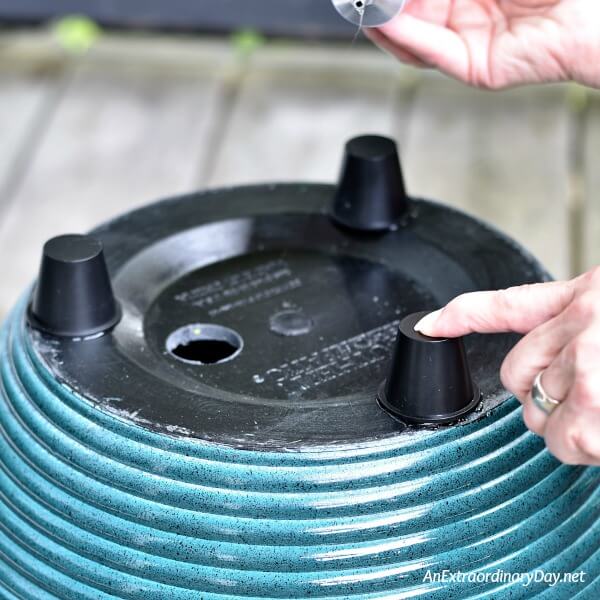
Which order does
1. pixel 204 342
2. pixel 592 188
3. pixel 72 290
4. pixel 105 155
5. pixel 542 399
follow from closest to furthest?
pixel 542 399
pixel 72 290
pixel 204 342
pixel 592 188
pixel 105 155

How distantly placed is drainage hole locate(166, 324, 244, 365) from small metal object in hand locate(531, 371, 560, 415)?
0.34m

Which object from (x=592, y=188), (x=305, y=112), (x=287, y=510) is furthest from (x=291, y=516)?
(x=305, y=112)

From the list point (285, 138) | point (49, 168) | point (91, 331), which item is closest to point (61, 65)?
point (49, 168)

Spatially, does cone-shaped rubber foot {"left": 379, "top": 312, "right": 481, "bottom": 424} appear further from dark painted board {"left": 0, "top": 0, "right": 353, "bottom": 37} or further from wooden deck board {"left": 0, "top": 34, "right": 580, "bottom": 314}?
dark painted board {"left": 0, "top": 0, "right": 353, "bottom": 37}

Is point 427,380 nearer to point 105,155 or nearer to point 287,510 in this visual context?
point 287,510

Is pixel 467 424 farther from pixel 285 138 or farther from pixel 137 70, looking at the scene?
pixel 137 70

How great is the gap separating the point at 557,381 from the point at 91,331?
42 centimetres

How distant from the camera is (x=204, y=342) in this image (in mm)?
1110

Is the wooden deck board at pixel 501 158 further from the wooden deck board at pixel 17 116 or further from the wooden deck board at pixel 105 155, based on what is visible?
the wooden deck board at pixel 17 116

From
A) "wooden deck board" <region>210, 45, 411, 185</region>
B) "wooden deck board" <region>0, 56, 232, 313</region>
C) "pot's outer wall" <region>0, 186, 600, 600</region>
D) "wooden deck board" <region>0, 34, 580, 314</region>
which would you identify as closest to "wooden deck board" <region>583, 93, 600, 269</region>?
"wooden deck board" <region>0, 34, 580, 314</region>

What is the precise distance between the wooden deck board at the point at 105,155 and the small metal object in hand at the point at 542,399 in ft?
4.29

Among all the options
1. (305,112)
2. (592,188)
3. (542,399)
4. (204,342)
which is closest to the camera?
(542,399)

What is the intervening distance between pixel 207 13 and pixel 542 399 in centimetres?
187

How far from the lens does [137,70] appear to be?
8.72 feet
